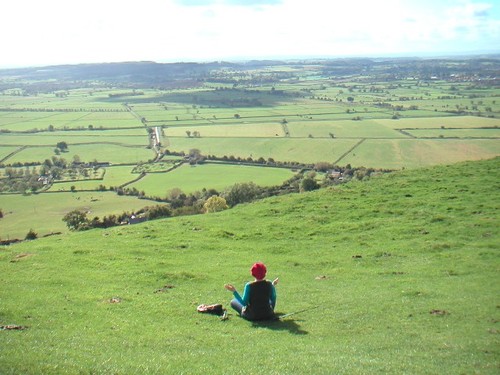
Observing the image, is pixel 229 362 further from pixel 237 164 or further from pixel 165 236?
pixel 237 164

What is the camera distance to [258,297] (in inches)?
585

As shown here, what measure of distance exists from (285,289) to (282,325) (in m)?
4.03

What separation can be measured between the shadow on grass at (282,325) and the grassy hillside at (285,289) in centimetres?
6

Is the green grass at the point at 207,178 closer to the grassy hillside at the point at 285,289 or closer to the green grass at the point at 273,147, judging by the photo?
the green grass at the point at 273,147

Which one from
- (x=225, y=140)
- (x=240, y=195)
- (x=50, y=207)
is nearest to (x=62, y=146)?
(x=225, y=140)

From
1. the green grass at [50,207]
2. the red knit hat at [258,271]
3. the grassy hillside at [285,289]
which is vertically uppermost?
the red knit hat at [258,271]

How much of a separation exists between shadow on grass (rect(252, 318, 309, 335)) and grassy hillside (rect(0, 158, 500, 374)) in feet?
0.20

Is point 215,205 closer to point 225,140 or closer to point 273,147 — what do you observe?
point 273,147

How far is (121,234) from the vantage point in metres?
29.3

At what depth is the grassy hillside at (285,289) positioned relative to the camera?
11.4 m

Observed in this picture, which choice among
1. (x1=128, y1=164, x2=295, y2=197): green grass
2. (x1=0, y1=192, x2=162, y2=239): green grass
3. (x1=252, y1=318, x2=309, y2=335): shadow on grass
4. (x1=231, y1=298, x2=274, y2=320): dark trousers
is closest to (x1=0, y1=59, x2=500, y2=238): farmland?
(x1=128, y1=164, x2=295, y2=197): green grass

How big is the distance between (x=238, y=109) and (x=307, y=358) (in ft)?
532

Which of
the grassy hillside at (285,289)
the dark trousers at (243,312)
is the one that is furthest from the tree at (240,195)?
the dark trousers at (243,312)

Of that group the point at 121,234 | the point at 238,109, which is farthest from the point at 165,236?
the point at 238,109
